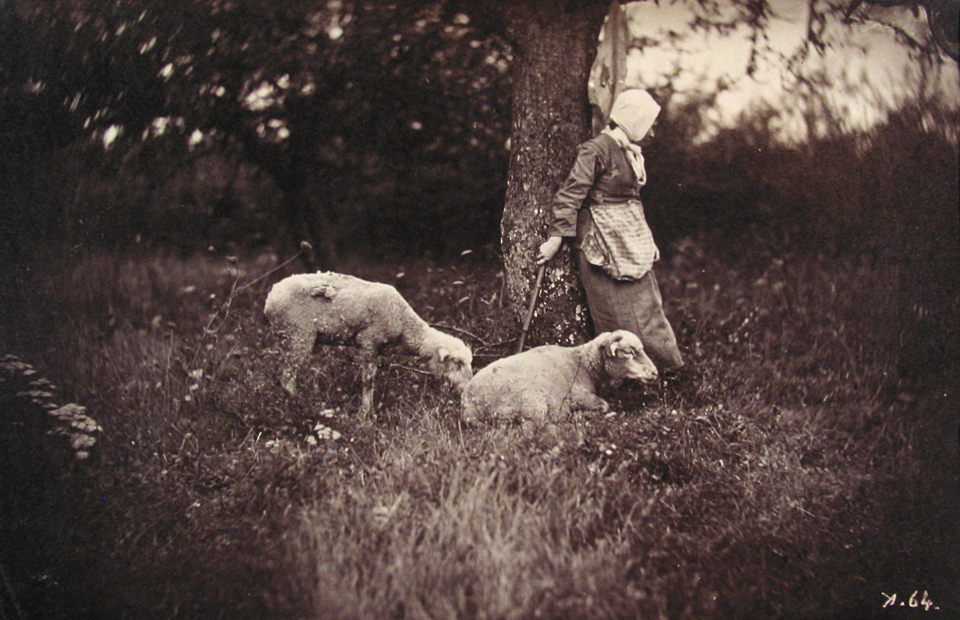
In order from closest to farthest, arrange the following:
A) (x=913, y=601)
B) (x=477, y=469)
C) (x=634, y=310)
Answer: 1. (x=477, y=469)
2. (x=913, y=601)
3. (x=634, y=310)

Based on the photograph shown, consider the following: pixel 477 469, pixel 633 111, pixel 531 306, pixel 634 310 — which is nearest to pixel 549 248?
pixel 531 306

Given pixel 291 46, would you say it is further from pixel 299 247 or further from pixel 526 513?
pixel 526 513

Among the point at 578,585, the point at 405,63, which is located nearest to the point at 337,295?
the point at 405,63

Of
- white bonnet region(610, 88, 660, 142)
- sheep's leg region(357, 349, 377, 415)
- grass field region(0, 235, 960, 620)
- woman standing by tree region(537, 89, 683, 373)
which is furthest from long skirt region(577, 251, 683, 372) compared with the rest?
sheep's leg region(357, 349, 377, 415)

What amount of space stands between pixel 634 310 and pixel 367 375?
1.30m

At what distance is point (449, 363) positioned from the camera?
2932mm

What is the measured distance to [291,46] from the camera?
9.32 feet

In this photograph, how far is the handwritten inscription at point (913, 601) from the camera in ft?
8.77

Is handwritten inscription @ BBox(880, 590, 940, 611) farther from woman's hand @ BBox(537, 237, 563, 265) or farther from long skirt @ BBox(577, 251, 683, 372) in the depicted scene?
woman's hand @ BBox(537, 237, 563, 265)

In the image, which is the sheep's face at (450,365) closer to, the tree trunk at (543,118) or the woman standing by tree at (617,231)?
the tree trunk at (543,118)

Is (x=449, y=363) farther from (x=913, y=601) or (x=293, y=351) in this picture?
(x=913, y=601)

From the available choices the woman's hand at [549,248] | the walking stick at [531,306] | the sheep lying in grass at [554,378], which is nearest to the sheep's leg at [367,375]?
the sheep lying in grass at [554,378]

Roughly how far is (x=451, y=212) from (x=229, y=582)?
72.7 inches

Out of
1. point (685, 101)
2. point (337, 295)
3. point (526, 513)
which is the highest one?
point (685, 101)
